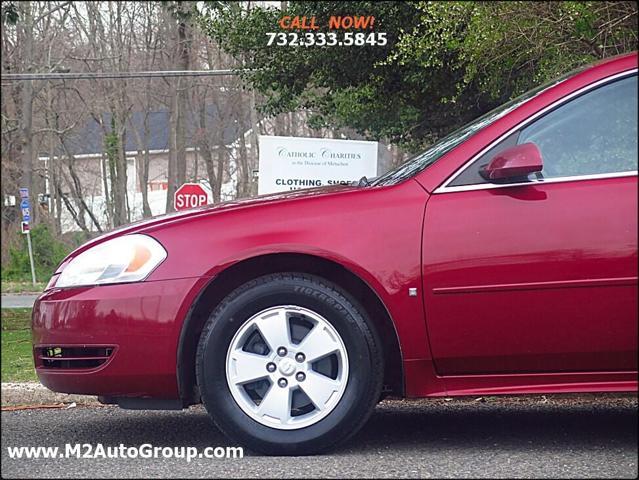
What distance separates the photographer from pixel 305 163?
42.6 feet

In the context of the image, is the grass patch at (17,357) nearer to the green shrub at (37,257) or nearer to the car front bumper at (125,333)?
Result: the car front bumper at (125,333)

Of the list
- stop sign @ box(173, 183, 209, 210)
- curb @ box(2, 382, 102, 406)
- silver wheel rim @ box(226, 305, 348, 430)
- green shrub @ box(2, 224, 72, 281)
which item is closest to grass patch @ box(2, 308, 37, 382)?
curb @ box(2, 382, 102, 406)

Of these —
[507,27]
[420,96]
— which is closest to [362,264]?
[507,27]

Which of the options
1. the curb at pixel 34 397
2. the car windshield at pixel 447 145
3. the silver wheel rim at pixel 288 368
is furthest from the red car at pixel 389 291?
the curb at pixel 34 397

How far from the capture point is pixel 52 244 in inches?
991

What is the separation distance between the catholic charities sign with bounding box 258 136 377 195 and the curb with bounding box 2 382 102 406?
7.84 m

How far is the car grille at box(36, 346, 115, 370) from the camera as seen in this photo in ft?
12.4

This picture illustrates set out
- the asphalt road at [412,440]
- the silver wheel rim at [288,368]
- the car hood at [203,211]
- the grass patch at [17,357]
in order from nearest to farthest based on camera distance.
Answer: the asphalt road at [412,440] → the silver wheel rim at [288,368] → the car hood at [203,211] → the grass patch at [17,357]

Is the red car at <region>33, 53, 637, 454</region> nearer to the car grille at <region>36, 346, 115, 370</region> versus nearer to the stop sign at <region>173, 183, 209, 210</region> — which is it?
the car grille at <region>36, 346, 115, 370</region>

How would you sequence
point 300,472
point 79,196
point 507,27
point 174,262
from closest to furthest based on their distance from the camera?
point 300,472
point 174,262
point 507,27
point 79,196

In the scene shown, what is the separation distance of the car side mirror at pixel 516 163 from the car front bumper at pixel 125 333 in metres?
1.27

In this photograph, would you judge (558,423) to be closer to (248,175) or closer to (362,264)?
(362,264)

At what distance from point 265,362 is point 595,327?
1.30 meters

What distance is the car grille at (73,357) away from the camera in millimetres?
3779
